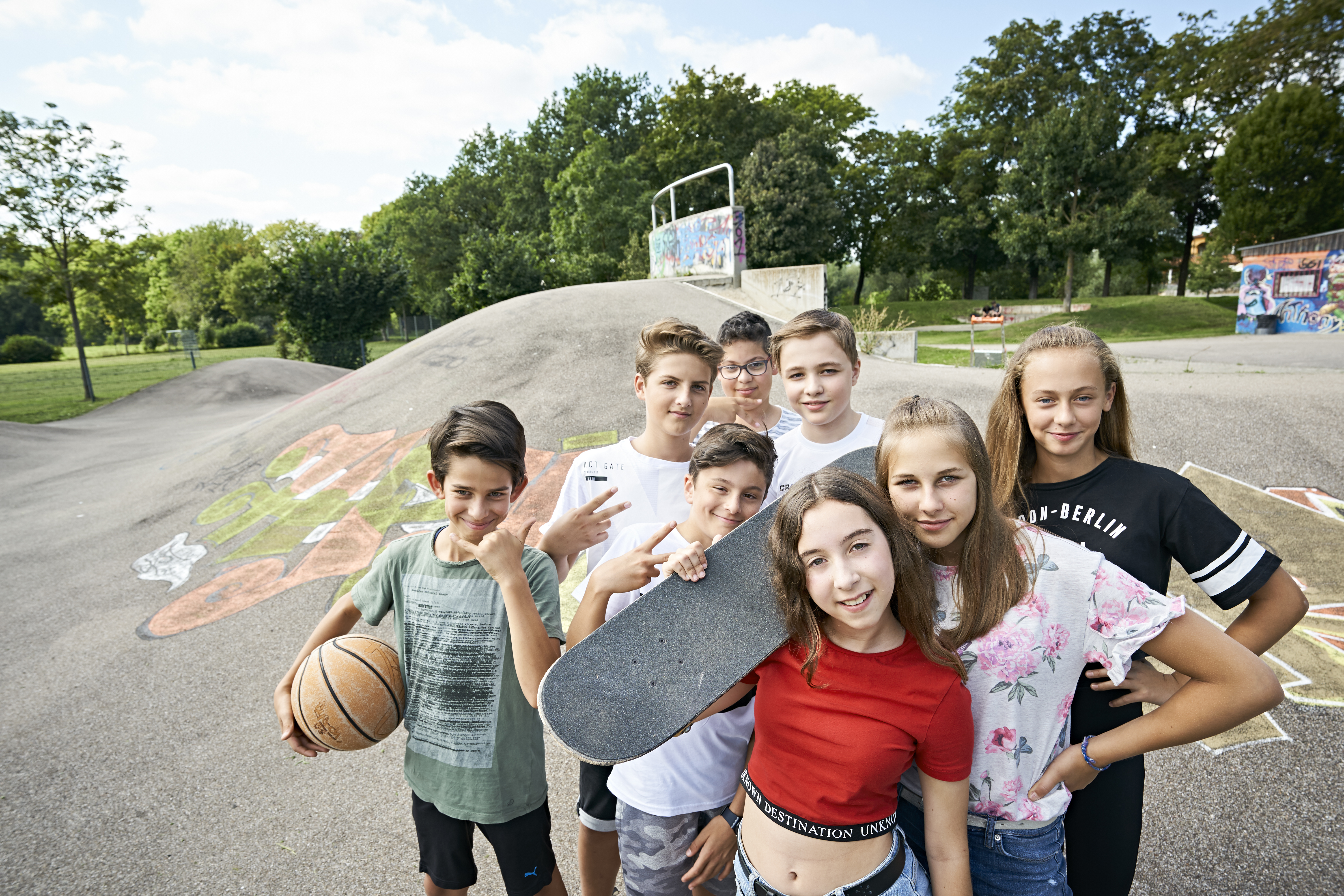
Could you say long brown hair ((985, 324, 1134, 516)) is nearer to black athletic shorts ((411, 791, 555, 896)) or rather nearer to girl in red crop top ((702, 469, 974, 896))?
girl in red crop top ((702, 469, 974, 896))

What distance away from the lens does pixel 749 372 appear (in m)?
3.69

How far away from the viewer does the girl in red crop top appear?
5.25 ft

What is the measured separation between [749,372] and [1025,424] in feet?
5.54

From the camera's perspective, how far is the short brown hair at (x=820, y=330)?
2.77 metres

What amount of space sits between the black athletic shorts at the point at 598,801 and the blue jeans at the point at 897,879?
91cm

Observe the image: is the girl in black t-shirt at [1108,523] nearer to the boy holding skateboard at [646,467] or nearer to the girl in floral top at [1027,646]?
the girl in floral top at [1027,646]

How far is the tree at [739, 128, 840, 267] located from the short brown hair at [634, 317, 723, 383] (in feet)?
103

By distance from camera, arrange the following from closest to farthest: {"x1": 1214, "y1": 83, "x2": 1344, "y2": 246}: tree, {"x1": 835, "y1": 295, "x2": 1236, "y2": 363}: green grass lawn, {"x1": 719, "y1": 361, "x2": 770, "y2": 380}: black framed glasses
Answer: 1. {"x1": 719, "y1": 361, "x2": 770, "y2": 380}: black framed glasses
2. {"x1": 835, "y1": 295, "x2": 1236, "y2": 363}: green grass lawn
3. {"x1": 1214, "y1": 83, "x2": 1344, "y2": 246}: tree

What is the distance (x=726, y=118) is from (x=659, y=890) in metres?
41.8

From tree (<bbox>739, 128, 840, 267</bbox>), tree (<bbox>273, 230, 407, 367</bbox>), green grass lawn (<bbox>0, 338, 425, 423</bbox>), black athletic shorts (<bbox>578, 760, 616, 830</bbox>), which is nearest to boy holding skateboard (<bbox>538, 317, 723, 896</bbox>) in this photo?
black athletic shorts (<bbox>578, 760, 616, 830</bbox>)

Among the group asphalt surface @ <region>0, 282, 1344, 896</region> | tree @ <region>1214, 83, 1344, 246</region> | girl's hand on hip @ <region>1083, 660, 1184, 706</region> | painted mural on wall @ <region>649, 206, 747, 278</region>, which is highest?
tree @ <region>1214, 83, 1344, 246</region>

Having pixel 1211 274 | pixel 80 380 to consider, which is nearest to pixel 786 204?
pixel 1211 274

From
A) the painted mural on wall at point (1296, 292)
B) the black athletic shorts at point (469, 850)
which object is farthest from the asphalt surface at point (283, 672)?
the painted mural on wall at point (1296, 292)

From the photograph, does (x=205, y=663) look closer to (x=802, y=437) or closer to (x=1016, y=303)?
(x=802, y=437)
